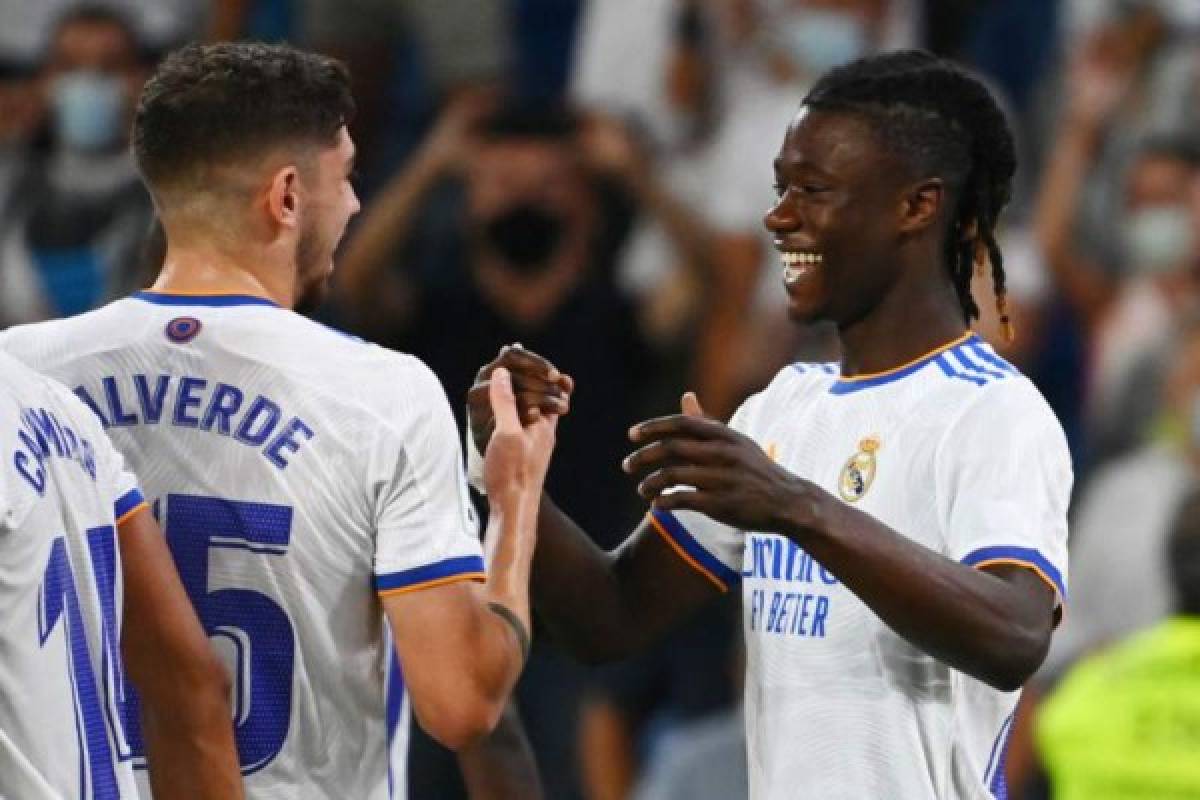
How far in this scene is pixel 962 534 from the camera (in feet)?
11.7

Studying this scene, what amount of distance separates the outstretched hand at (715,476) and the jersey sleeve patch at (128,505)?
0.68 meters

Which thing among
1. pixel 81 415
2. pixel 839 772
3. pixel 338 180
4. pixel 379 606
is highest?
pixel 338 180

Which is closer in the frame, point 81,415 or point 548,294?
point 81,415

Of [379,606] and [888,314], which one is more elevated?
[888,314]

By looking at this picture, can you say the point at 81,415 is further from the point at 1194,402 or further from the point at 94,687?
the point at 1194,402

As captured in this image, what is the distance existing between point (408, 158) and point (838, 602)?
5166mm

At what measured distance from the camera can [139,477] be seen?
3.68 metres

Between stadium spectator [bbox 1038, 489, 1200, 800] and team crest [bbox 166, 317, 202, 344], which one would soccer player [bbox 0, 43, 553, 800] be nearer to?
team crest [bbox 166, 317, 202, 344]

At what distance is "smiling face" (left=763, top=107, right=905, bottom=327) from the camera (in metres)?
3.82

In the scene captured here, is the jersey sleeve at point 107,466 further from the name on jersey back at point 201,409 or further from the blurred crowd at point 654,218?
the blurred crowd at point 654,218

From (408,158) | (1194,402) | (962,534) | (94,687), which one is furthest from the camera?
(408,158)

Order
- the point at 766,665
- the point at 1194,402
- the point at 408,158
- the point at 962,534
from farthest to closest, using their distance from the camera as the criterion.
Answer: the point at 408,158 → the point at 1194,402 → the point at 766,665 → the point at 962,534

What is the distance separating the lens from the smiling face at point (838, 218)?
3824 millimetres

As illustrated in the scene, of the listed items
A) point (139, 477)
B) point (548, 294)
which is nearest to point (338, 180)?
point (139, 477)
